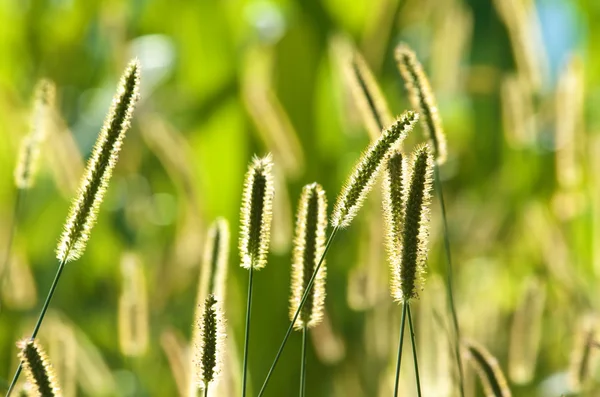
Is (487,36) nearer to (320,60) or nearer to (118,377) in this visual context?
(320,60)

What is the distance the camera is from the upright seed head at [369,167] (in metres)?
0.40

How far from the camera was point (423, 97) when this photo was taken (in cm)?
51

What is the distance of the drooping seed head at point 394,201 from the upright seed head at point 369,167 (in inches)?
0.8

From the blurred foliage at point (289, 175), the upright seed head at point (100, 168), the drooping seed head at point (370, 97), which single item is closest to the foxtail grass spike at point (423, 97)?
the drooping seed head at point (370, 97)

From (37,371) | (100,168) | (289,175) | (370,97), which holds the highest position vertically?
(289,175)

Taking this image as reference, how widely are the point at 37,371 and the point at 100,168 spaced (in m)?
0.10

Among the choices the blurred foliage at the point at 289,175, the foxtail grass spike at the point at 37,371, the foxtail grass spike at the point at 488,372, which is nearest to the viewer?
the foxtail grass spike at the point at 37,371

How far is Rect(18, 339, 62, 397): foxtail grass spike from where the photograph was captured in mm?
372

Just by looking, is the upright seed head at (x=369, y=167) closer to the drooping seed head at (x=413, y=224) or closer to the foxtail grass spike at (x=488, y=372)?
the drooping seed head at (x=413, y=224)

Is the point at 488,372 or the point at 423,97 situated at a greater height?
the point at 423,97

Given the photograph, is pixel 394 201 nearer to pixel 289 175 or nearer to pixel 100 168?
pixel 100 168

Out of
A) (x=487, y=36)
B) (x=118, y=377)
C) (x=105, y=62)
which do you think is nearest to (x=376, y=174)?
(x=118, y=377)

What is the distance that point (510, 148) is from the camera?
141 cm

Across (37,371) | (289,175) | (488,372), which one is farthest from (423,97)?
(289,175)
